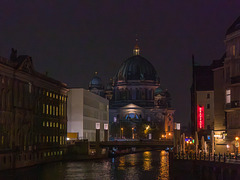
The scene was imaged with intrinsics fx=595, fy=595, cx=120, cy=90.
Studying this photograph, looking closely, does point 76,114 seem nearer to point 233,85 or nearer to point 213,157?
point 233,85

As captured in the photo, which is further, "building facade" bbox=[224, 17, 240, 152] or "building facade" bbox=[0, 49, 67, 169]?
"building facade" bbox=[0, 49, 67, 169]

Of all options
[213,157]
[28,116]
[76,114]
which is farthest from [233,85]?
[76,114]

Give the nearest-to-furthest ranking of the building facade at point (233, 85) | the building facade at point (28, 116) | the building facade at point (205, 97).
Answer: the building facade at point (233, 85), the building facade at point (28, 116), the building facade at point (205, 97)

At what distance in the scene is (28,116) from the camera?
110 meters

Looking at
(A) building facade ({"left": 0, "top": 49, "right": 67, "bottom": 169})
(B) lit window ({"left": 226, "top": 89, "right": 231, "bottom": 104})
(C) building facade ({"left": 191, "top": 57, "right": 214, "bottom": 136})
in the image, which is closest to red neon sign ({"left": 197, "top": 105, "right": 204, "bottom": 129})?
(C) building facade ({"left": 191, "top": 57, "right": 214, "bottom": 136})

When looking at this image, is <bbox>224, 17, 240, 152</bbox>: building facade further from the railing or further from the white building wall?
the white building wall

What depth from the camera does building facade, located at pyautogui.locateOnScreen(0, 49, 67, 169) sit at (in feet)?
317

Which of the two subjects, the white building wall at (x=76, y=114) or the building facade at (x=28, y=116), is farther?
the white building wall at (x=76, y=114)

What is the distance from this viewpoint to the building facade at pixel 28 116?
96688 millimetres

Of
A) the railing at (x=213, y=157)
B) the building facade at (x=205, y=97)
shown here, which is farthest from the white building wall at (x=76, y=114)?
the railing at (x=213, y=157)

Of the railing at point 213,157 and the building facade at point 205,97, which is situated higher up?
the building facade at point 205,97

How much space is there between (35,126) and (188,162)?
144 feet

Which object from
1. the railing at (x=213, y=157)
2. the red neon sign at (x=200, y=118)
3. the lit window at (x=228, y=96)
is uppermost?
the lit window at (x=228, y=96)

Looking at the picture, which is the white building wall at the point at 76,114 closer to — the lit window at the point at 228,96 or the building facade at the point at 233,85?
the building facade at the point at 233,85
